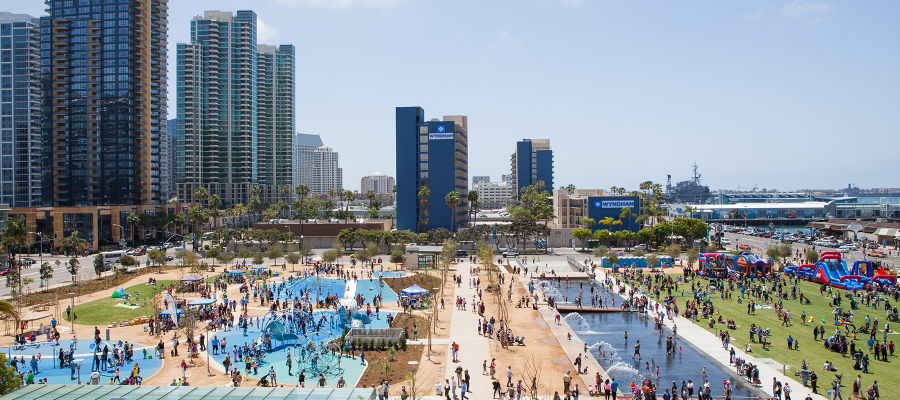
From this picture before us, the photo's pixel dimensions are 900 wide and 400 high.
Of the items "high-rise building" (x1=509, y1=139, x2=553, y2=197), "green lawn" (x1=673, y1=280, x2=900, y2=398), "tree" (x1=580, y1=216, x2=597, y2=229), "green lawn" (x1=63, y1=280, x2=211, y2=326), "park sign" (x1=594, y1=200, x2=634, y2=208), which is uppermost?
"high-rise building" (x1=509, y1=139, x2=553, y2=197)

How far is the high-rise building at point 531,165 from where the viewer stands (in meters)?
192

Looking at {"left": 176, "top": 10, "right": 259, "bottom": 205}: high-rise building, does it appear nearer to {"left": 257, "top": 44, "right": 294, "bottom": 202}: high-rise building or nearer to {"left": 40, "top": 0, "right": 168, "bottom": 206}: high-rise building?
{"left": 257, "top": 44, "right": 294, "bottom": 202}: high-rise building

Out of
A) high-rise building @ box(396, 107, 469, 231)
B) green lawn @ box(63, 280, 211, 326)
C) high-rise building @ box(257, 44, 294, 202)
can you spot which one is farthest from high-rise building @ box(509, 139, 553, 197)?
green lawn @ box(63, 280, 211, 326)

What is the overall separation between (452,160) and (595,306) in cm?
7015

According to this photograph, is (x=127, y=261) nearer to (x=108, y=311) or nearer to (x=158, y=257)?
(x=158, y=257)

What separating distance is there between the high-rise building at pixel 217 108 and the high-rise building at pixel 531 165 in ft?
311

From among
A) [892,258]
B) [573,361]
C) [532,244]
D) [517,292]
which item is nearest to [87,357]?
[573,361]

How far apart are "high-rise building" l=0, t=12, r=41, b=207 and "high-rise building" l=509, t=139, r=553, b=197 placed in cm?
A: 14463

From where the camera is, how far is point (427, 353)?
34531mm

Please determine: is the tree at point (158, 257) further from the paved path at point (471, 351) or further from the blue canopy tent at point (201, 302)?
the paved path at point (471, 351)

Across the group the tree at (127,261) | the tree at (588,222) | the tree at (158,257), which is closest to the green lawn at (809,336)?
the tree at (588,222)

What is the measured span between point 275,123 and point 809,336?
7255 inches

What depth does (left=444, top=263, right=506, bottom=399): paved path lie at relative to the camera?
94.2 ft

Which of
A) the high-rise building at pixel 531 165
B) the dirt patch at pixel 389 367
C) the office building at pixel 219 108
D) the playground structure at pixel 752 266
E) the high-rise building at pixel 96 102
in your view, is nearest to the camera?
the dirt patch at pixel 389 367
